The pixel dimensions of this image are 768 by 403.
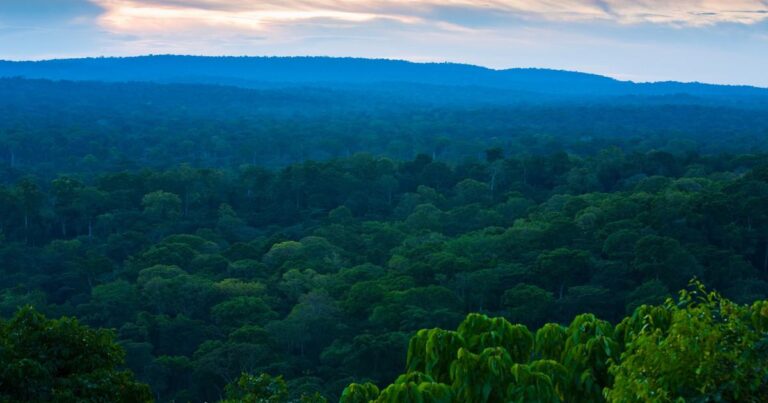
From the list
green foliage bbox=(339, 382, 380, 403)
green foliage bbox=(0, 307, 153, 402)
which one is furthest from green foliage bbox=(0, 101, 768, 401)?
green foliage bbox=(0, 307, 153, 402)

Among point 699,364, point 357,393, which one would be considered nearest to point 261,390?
point 357,393

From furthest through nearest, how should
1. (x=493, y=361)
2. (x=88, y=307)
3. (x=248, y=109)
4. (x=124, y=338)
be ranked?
(x=248, y=109), (x=88, y=307), (x=124, y=338), (x=493, y=361)

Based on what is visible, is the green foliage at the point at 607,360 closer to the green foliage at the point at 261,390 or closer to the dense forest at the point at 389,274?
the dense forest at the point at 389,274

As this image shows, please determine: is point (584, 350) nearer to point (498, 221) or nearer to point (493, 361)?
point (493, 361)

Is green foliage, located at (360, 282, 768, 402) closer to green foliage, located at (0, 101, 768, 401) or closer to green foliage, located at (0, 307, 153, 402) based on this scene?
green foliage, located at (0, 101, 768, 401)

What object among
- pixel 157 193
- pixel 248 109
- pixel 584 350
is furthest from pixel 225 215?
pixel 248 109

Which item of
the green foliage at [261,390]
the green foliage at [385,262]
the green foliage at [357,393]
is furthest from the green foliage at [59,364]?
the green foliage at [357,393]

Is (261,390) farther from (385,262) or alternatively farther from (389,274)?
(385,262)

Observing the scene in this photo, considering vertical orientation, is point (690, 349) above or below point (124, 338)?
above
